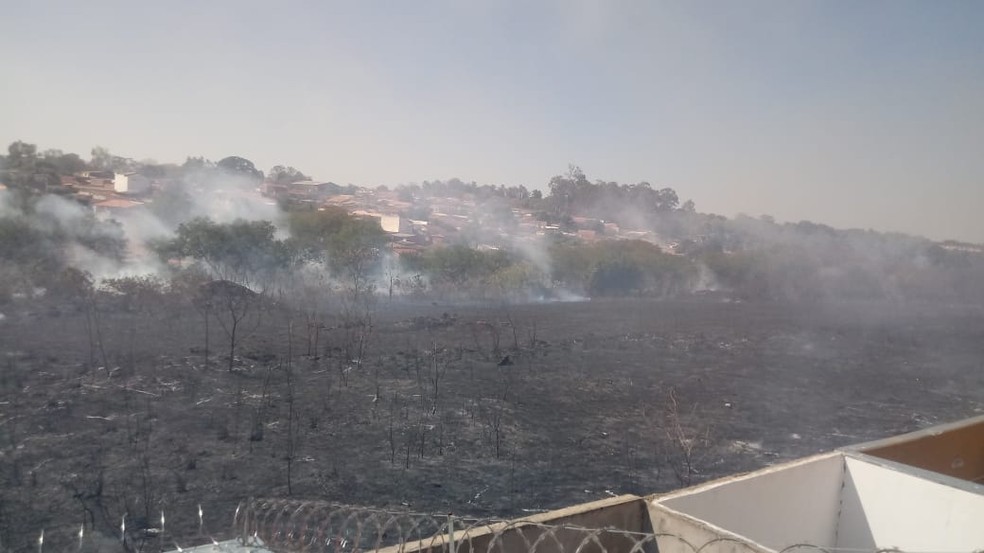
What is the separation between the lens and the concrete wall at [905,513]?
5.19m

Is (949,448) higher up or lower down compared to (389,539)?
higher up

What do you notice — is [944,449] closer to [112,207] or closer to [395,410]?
[395,410]

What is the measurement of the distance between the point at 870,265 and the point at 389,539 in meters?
47.8

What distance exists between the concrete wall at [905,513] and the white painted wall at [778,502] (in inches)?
5.2

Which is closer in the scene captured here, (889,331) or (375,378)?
(375,378)

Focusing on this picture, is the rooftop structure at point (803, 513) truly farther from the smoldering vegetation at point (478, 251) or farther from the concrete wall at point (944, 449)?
Answer: the smoldering vegetation at point (478, 251)

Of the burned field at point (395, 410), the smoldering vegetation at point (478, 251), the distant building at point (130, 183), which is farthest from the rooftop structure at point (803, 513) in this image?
the distant building at point (130, 183)

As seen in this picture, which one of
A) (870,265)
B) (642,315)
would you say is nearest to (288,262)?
(642,315)

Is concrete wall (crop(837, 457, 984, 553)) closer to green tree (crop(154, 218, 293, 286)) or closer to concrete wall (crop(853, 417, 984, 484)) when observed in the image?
concrete wall (crop(853, 417, 984, 484))

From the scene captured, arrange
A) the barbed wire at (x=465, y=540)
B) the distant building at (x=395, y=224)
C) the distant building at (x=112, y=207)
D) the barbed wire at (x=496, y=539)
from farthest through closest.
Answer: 1. the distant building at (x=395, y=224)
2. the distant building at (x=112, y=207)
3. the barbed wire at (x=496, y=539)
4. the barbed wire at (x=465, y=540)

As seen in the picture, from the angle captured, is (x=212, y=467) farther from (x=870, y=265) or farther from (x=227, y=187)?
(x=870, y=265)

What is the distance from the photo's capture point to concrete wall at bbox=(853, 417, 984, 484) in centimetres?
638

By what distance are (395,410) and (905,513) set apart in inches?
329

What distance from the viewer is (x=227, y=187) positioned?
31.7 metres
